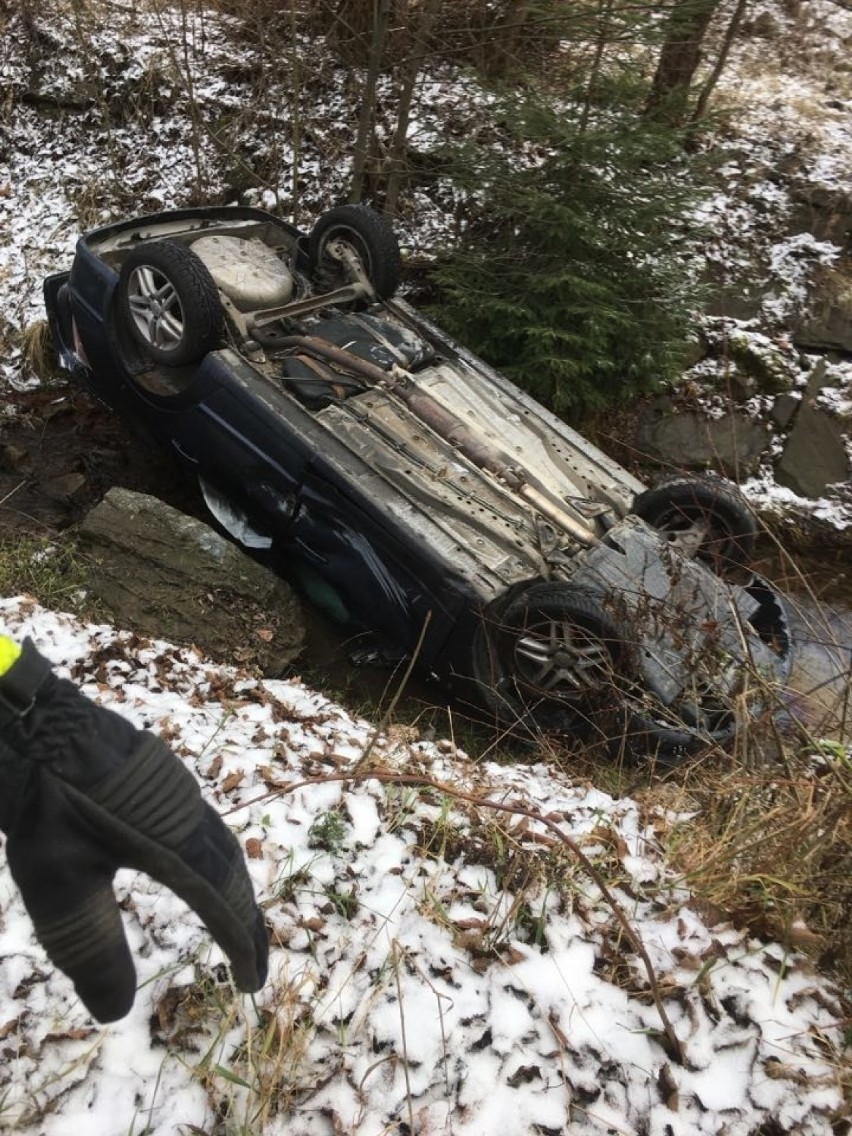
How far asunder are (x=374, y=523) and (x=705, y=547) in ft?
6.91

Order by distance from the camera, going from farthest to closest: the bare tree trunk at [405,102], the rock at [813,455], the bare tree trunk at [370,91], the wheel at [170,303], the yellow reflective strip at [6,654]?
the rock at [813,455], the bare tree trunk at [405,102], the bare tree trunk at [370,91], the wheel at [170,303], the yellow reflective strip at [6,654]

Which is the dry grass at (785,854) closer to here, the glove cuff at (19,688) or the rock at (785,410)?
the glove cuff at (19,688)

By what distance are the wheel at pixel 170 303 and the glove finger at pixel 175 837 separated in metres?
3.45

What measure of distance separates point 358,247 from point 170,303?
1.52 meters

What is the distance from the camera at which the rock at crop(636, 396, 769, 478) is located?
22.4 feet

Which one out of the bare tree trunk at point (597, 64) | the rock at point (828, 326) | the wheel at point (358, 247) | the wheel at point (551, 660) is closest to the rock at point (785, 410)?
the rock at point (828, 326)

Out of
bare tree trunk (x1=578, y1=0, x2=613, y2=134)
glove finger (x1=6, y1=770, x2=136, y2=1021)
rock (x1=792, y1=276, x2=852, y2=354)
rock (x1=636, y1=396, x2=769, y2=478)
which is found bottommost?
rock (x1=636, y1=396, x2=769, y2=478)

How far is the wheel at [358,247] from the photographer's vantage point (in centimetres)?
539

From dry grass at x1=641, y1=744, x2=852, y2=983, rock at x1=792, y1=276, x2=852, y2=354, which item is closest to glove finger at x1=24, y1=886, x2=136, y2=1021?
dry grass at x1=641, y1=744, x2=852, y2=983

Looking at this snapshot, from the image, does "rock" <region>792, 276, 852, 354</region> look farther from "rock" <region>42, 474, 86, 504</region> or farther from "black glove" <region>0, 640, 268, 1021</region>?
"black glove" <region>0, 640, 268, 1021</region>

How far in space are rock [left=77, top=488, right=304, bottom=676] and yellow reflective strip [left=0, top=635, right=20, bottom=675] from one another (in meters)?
Result: 2.95

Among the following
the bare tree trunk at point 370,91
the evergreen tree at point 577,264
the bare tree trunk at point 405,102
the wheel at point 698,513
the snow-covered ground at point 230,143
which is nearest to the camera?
the wheel at point 698,513

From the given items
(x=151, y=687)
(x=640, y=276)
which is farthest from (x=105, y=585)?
(x=640, y=276)

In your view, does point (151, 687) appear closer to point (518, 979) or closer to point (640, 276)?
point (518, 979)
